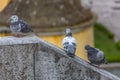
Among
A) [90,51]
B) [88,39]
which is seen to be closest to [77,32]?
[88,39]

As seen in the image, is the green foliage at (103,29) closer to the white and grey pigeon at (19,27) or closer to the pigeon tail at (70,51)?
the white and grey pigeon at (19,27)

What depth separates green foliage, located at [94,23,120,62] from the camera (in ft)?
89.2

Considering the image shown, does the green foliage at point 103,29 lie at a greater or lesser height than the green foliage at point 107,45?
greater

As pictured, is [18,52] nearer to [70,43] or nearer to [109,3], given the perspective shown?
[70,43]

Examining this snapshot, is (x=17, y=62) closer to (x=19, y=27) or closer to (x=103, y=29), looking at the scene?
(x=19, y=27)

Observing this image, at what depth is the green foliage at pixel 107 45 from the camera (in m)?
27.2

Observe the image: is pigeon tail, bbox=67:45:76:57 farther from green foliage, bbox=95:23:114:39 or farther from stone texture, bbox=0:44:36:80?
green foliage, bbox=95:23:114:39

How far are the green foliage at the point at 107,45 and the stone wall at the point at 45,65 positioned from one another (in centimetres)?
1723

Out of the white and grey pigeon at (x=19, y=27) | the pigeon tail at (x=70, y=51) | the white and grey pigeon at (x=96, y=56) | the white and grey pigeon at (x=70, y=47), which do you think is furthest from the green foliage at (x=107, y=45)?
the pigeon tail at (x=70, y=51)

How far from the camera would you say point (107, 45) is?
29297mm

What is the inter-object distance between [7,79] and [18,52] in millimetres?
439

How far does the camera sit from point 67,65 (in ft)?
30.2

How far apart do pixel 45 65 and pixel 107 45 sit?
20258mm

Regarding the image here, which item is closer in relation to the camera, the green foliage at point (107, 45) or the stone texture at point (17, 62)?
the stone texture at point (17, 62)
